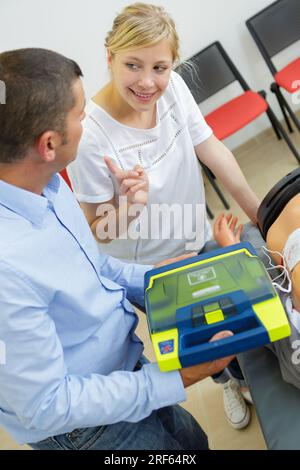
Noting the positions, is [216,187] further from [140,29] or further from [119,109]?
[140,29]

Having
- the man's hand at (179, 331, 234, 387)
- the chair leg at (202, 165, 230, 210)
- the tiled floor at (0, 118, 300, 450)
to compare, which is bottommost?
the tiled floor at (0, 118, 300, 450)

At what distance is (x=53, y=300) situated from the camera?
825 millimetres

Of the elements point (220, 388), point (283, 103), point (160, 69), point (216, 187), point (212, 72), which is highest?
point (160, 69)

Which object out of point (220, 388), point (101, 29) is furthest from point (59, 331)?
point (101, 29)

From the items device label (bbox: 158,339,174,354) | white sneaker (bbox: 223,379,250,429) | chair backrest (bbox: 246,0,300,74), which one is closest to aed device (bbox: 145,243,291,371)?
device label (bbox: 158,339,174,354)

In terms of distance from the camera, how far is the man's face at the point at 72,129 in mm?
819

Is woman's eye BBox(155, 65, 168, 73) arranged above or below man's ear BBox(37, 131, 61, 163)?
below

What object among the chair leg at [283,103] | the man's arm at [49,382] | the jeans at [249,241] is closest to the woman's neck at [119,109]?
the jeans at [249,241]

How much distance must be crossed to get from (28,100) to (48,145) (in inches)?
3.5

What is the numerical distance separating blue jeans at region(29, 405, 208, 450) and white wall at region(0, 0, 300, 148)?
2.24 metres

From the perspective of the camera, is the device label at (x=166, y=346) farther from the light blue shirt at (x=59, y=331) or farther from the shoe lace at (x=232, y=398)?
the shoe lace at (x=232, y=398)

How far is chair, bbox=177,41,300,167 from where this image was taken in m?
2.65

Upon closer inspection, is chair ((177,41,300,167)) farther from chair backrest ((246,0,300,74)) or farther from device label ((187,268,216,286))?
device label ((187,268,216,286))

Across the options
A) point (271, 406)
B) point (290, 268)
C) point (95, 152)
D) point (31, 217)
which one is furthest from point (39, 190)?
point (271, 406)
